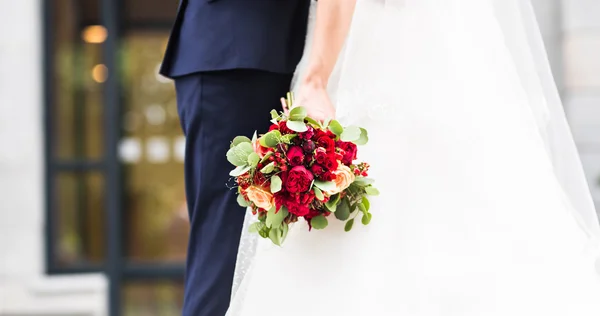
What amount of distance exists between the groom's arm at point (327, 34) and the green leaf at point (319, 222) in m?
0.27

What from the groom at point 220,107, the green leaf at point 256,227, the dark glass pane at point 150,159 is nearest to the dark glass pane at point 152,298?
the dark glass pane at point 150,159

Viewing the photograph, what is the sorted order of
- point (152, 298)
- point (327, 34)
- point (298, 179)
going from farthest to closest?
point (152, 298), point (327, 34), point (298, 179)

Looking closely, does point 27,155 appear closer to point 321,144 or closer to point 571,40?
point 571,40

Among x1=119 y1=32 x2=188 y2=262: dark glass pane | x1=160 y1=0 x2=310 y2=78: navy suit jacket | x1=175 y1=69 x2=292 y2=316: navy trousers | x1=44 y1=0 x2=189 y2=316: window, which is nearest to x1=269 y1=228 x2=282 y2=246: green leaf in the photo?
x1=175 y1=69 x2=292 y2=316: navy trousers

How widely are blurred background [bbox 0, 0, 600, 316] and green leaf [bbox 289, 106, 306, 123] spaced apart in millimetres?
3350

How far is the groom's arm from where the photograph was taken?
4.85 ft

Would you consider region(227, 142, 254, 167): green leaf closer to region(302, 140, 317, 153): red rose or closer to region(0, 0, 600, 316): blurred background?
region(302, 140, 317, 153): red rose

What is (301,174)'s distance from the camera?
4.21ft

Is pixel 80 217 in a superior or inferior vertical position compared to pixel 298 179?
inferior

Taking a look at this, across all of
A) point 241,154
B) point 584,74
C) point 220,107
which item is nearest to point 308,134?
point 241,154

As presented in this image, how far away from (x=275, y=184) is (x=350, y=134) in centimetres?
16

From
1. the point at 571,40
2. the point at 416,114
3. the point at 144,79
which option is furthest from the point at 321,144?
the point at 144,79

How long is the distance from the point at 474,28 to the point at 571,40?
10.1ft

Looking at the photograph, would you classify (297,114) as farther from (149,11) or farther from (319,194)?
(149,11)
